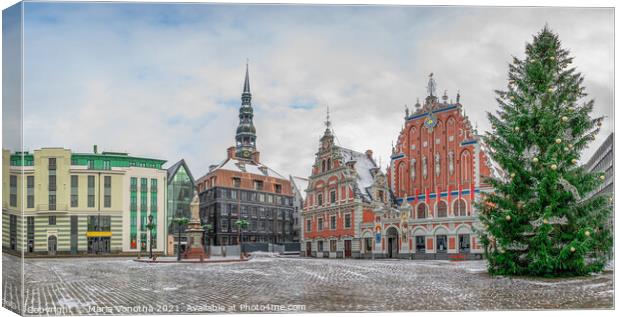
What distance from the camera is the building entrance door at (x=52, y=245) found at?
49.7 ft

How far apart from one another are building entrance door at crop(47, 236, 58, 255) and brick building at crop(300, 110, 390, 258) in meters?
6.56

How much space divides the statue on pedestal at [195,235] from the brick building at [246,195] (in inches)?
7.6

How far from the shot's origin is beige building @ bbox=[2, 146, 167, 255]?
14.7 metres

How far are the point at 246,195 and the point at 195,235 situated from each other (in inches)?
94.7

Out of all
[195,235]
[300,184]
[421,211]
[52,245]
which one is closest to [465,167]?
[421,211]

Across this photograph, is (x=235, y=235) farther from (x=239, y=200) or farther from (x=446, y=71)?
(x=446, y=71)

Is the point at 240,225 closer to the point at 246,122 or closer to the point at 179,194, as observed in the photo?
the point at 179,194

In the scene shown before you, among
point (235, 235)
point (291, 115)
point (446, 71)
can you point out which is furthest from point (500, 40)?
point (235, 235)

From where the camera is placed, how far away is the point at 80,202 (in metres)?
15.6

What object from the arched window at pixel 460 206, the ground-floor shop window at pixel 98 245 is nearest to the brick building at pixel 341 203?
the arched window at pixel 460 206

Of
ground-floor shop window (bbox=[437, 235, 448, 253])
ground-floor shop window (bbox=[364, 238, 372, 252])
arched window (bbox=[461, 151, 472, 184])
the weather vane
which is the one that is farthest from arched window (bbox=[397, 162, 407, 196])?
the weather vane

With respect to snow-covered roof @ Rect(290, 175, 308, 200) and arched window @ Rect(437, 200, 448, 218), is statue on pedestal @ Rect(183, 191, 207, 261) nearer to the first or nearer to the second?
snow-covered roof @ Rect(290, 175, 308, 200)

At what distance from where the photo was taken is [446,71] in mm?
16875

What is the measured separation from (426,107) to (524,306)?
5903 mm
